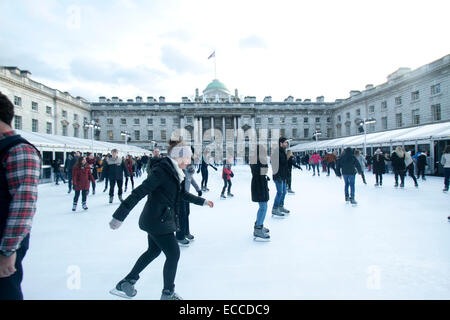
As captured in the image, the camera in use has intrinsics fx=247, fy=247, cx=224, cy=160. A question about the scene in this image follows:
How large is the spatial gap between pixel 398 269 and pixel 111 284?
3.59 meters

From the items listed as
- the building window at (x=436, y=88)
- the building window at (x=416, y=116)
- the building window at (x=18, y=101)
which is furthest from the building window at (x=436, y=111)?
the building window at (x=18, y=101)

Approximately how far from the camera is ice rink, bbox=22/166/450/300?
9.05 ft

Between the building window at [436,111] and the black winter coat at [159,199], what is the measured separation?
31.9 m

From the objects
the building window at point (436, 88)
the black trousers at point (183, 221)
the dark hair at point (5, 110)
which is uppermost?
the building window at point (436, 88)

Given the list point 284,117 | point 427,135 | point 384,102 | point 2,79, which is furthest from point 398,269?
point 284,117

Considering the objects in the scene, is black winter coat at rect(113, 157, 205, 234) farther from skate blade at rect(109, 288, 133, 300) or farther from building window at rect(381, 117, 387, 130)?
building window at rect(381, 117, 387, 130)

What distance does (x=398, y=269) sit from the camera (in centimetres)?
320

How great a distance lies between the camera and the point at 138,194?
2.27 m

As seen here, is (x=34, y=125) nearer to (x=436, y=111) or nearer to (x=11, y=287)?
(x=11, y=287)

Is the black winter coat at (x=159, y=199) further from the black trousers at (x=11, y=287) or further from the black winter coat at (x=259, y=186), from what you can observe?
the black winter coat at (x=259, y=186)

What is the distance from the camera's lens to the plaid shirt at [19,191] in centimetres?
151

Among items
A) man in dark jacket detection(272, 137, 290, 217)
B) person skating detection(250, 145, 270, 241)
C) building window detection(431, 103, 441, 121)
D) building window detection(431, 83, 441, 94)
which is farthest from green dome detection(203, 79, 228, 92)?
person skating detection(250, 145, 270, 241)

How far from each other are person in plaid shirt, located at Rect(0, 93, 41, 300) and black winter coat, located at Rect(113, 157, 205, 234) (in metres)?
0.75

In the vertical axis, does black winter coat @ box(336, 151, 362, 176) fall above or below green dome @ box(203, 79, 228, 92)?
below
